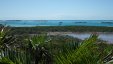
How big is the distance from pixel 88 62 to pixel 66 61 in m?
0.22

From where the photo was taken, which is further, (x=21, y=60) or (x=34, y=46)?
(x=34, y=46)

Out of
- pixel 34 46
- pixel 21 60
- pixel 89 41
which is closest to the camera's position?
pixel 89 41

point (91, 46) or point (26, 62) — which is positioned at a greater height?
point (91, 46)

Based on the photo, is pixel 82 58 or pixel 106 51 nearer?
pixel 82 58

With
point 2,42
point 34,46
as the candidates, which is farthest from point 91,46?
point 2,42

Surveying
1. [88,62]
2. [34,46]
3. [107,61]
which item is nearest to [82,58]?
[88,62]

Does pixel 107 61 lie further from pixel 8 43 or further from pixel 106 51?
pixel 8 43

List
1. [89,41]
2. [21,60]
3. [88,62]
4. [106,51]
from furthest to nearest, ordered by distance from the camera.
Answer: [106,51]
[21,60]
[89,41]
[88,62]

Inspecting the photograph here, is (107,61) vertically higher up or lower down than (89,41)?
lower down

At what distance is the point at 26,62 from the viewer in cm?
310

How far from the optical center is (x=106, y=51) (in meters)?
3.34

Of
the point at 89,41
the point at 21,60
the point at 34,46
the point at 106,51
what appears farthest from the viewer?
the point at 34,46

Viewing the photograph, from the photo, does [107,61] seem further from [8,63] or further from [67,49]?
[8,63]

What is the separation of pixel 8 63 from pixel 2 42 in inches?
80.4
